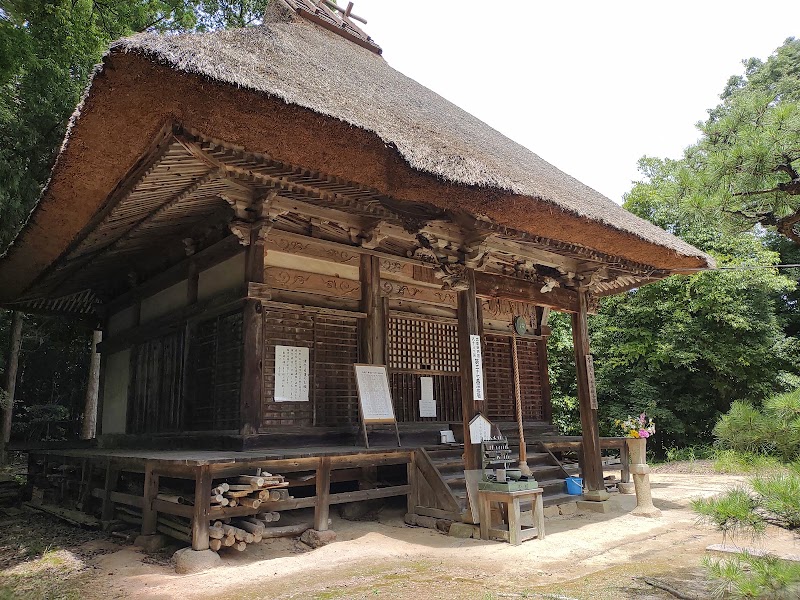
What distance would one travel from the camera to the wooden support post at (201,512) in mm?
4535

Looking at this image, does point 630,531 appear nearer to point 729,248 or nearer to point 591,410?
point 591,410

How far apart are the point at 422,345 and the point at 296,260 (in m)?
2.35

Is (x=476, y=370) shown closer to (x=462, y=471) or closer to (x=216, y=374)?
(x=462, y=471)

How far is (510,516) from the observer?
202 inches

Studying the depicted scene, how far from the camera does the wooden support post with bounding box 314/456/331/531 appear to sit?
532 centimetres

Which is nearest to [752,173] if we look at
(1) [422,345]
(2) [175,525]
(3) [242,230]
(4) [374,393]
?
(1) [422,345]

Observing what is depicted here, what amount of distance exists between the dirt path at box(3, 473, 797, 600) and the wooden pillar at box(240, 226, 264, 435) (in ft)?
4.54

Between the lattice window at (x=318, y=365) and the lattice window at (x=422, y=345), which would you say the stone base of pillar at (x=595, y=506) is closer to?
the lattice window at (x=422, y=345)

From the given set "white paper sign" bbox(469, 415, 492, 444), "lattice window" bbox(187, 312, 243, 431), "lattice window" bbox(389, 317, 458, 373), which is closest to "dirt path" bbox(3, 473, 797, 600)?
"white paper sign" bbox(469, 415, 492, 444)

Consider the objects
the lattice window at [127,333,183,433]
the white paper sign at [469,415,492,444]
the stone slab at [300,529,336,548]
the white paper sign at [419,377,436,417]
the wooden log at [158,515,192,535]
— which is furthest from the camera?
the white paper sign at [419,377,436,417]

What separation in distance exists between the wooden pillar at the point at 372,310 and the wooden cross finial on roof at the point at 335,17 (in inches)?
202

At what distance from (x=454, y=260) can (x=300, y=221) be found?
193 centimetres

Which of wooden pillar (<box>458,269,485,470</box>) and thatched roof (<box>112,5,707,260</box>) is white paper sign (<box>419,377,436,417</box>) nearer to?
wooden pillar (<box>458,269,485,470</box>)

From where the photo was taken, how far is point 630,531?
5836 mm
